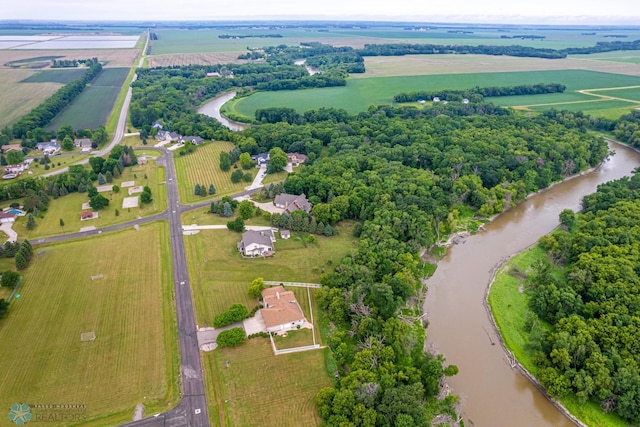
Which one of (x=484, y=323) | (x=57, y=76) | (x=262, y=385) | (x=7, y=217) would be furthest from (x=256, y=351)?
(x=57, y=76)

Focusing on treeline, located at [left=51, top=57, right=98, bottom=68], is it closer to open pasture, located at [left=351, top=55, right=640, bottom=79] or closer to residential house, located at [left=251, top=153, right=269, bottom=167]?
open pasture, located at [left=351, top=55, right=640, bottom=79]

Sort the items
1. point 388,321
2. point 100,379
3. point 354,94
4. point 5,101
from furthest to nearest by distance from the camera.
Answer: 1. point 354,94
2. point 5,101
3. point 388,321
4. point 100,379

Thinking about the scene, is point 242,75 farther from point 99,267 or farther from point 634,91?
point 634,91

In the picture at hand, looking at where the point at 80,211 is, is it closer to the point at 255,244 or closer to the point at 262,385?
the point at 255,244

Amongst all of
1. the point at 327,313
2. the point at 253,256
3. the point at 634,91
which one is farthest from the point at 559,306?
the point at 634,91

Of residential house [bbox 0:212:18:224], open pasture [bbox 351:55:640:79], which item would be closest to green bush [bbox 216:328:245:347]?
residential house [bbox 0:212:18:224]

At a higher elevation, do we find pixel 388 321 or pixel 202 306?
pixel 388 321
